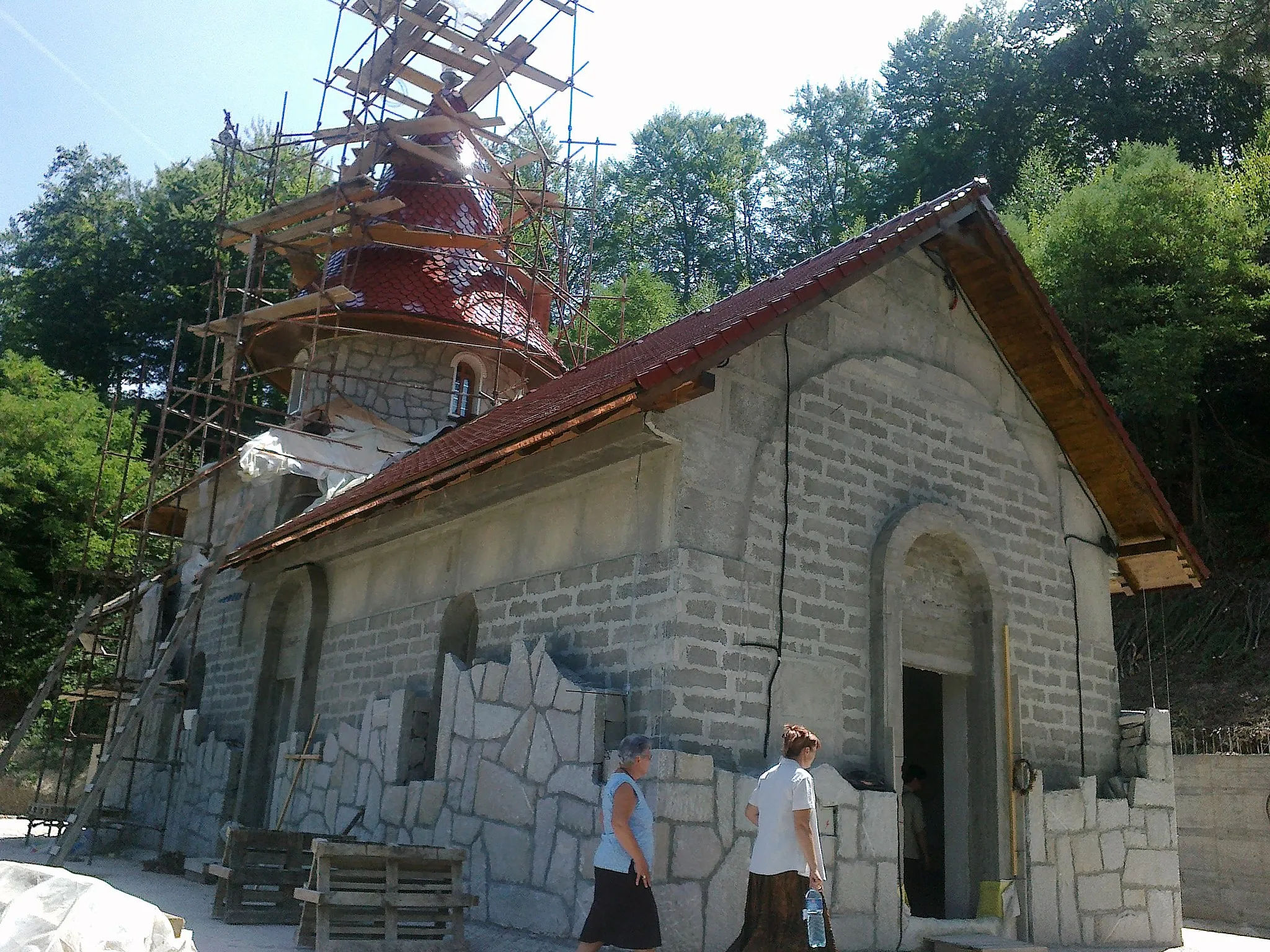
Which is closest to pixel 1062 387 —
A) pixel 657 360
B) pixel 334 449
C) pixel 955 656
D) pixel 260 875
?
pixel 955 656

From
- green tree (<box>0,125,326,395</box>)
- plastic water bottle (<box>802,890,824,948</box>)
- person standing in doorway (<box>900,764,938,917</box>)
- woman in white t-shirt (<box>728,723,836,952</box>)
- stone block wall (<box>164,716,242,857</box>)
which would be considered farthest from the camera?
green tree (<box>0,125,326,395</box>)

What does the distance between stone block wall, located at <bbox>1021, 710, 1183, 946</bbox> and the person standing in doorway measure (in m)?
1.18

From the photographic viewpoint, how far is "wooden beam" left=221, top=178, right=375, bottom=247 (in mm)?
16906

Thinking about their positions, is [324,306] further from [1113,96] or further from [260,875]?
[1113,96]

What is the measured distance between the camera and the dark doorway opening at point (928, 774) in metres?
11.5

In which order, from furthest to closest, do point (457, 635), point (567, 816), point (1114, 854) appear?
point (457, 635) < point (1114, 854) < point (567, 816)

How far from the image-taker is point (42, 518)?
3059 cm

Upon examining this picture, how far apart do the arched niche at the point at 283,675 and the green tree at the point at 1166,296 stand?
50.1 feet

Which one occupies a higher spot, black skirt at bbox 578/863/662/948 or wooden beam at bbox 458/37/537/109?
wooden beam at bbox 458/37/537/109

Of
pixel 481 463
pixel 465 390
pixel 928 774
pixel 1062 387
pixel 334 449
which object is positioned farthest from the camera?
pixel 465 390

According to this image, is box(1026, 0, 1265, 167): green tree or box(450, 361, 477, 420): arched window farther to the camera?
box(1026, 0, 1265, 167): green tree

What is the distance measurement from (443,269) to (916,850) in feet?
35.9

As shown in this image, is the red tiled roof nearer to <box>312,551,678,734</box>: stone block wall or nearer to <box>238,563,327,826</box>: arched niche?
<box>238,563,327,826</box>: arched niche

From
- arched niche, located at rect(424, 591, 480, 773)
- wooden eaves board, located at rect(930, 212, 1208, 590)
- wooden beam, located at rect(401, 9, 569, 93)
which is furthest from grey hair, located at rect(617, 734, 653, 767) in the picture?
wooden beam, located at rect(401, 9, 569, 93)
